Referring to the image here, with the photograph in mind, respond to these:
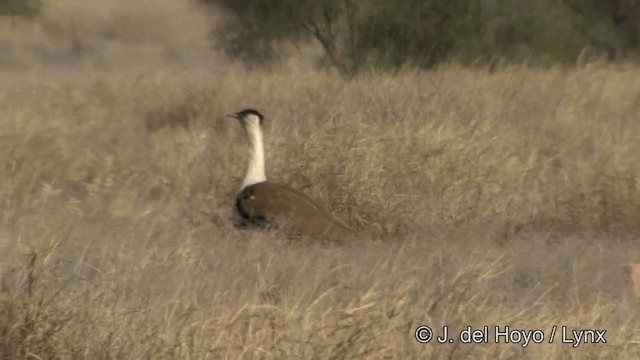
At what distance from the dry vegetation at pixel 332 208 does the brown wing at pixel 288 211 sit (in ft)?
0.41

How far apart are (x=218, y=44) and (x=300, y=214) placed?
12.4m

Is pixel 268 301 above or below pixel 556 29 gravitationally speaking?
above

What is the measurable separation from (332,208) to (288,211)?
883 mm

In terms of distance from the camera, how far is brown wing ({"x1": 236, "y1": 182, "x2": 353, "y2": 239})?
6113 millimetres

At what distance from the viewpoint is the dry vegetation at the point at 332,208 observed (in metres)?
3.82

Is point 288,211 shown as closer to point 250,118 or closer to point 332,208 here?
point 332,208

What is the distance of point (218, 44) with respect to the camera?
18.2 metres

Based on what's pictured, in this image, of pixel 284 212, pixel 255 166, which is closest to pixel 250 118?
pixel 255 166

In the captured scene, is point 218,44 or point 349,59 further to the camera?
point 218,44

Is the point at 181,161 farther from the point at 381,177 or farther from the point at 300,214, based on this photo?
the point at 300,214

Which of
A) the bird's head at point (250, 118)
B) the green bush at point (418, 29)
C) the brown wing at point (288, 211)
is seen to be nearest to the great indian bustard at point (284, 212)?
the brown wing at point (288, 211)

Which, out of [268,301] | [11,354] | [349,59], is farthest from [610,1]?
[11,354]

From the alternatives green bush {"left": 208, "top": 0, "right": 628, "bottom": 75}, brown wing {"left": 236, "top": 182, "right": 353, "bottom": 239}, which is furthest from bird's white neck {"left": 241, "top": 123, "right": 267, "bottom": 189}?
green bush {"left": 208, "top": 0, "right": 628, "bottom": 75}

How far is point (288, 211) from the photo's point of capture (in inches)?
240
